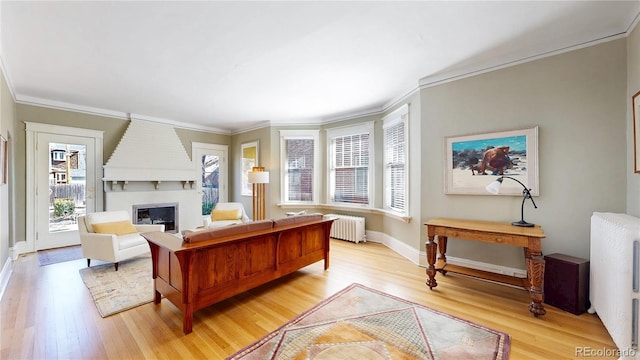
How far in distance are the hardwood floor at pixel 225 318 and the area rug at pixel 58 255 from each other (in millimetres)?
409

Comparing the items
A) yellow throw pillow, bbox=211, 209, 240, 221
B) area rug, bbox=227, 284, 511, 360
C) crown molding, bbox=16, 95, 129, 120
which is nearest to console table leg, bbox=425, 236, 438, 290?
area rug, bbox=227, 284, 511, 360

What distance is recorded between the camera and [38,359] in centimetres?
180

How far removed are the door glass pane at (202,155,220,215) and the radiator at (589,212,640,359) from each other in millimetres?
6986

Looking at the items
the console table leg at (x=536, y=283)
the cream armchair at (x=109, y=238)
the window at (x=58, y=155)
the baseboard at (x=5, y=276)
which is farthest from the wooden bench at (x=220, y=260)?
the window at (x=58, y=155)

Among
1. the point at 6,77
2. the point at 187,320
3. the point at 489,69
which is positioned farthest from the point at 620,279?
the point at 6,77

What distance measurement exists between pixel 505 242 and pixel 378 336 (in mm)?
1555

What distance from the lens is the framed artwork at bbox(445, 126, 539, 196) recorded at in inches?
112

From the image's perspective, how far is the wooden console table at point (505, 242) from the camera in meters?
2.32

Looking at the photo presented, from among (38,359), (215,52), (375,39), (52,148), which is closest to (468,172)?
(375,39)

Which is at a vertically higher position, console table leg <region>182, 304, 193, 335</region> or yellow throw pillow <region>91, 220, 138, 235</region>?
yellow throw pillow <region>91, 220, 138, 235</region>

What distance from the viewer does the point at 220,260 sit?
7.91 feet

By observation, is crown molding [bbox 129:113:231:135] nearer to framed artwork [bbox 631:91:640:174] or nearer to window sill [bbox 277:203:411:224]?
window sill [bbox 277:203:411:224]

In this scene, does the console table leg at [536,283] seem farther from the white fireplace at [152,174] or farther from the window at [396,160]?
the white fireplace at [152,174]

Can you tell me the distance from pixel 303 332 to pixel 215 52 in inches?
116
